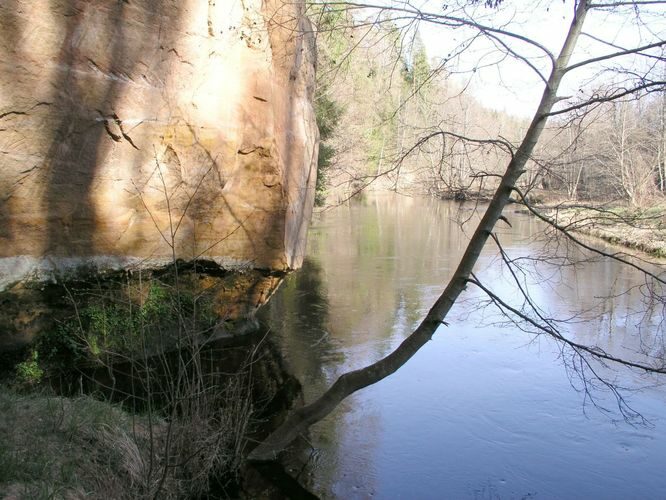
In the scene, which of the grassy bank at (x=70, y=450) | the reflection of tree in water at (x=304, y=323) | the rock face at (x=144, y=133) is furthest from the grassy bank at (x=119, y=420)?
the rock face at (x=144, y=133)

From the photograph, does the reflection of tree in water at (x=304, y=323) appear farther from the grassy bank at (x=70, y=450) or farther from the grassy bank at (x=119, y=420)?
the grassy bank at (x=70, y=450)

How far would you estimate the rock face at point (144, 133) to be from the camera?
686 cm

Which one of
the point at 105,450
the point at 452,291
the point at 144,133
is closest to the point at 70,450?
the point at 105,450

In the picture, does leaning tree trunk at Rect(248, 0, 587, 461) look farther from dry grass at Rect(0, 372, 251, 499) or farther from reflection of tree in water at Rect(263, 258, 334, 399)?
reflection of tree in water at Rect(263, 258, 334, 399)

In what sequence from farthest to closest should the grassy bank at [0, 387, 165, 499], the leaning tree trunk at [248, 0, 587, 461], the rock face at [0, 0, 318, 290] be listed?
the rock face at [0, 0, 318, 290]
the leaning tree trunk at [248, 0, 587, 461]
the grassy bank at [0, 387, 165, 499]

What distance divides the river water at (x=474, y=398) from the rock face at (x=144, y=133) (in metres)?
2.51

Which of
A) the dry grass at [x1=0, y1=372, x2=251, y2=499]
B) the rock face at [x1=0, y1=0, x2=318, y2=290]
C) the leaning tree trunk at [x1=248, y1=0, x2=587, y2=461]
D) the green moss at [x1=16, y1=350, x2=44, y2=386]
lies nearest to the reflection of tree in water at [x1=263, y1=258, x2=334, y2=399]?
the rock face at [x1=0, y1=0, x2=318, y2=290]

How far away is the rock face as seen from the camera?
6.86m

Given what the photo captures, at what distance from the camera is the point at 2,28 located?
21.3ft

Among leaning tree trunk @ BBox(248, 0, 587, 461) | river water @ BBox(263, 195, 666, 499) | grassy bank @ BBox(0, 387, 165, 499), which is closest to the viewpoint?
grassy bank @ BBox(0, 387, 165, 499)

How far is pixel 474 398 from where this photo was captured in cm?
810

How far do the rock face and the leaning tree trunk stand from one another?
2.28m

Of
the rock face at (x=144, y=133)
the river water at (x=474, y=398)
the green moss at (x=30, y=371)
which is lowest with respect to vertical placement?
the river water at (x=474, y=398)

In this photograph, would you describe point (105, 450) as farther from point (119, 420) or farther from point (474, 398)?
point (474, 398)
